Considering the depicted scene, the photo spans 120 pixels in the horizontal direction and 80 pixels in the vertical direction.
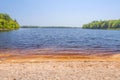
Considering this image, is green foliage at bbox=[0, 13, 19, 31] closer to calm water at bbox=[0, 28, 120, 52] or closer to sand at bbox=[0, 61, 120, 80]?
calm water at bbox=[0, 28, 120, 52]

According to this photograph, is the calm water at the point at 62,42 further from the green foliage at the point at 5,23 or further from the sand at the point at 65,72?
the green foliage at the point at 5,23

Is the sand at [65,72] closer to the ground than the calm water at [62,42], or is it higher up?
higher up

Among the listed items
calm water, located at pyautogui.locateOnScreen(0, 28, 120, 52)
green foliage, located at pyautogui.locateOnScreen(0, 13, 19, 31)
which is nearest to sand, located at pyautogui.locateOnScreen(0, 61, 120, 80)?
calm water, located at pyautogui.locateOnScreen(0, 28, 120, 52)

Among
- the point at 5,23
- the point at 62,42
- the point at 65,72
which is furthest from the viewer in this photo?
the point at 5,23

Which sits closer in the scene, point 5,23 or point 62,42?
point 62,42

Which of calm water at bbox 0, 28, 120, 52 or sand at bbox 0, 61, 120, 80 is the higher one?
sand at bbox 0, 61, 120, 80

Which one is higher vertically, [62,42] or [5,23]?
[5,23]

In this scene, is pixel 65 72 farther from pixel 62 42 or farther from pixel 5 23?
pixel 5 23

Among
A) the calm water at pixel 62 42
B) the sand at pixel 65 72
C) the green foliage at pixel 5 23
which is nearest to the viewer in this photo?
the sand at pixel 65 72

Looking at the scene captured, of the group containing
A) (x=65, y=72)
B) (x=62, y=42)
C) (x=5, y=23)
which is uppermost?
(x=5, y=23)

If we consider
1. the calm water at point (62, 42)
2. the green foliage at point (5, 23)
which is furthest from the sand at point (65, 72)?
the green foliage at point (5, 23)

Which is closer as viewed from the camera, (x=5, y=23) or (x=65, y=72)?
(x=65, y=72)

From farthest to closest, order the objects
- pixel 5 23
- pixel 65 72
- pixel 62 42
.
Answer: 1. pixel 5 23
2. pixel 62 42
3. pixel 65 72

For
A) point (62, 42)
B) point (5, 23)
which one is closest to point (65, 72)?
point (62, 42)
